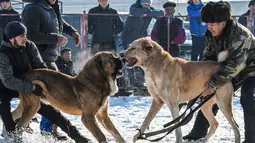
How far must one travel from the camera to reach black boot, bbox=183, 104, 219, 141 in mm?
6340

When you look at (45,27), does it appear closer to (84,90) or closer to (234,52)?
(84,90)

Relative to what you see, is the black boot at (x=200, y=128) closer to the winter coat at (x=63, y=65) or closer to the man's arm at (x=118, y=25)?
the winter coat at (x=63, y=65)

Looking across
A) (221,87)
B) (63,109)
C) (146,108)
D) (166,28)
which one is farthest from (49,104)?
(166,28)

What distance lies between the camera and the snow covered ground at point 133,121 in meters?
6.22

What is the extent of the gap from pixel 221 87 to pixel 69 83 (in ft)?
6.09

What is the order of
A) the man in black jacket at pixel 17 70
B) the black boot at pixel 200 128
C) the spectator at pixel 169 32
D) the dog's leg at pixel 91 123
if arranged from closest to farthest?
1. the dog's leg at pixel 91 123
2. the man in black jacket at pixel 17 70
3. the black boot at pixel 200 128
4. the spectator at pixel 169 32

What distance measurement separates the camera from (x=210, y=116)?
6.13 metres

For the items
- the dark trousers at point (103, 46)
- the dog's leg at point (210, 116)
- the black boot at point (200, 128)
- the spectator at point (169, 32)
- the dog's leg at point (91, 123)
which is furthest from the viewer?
the spectator at point (169, 32)

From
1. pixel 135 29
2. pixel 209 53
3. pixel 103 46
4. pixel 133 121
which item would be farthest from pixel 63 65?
pixel 209 53

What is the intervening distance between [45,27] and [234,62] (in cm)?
248

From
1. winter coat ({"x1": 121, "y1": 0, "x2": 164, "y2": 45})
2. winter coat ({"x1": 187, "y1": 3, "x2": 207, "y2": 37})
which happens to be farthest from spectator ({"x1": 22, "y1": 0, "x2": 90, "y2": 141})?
winter coat ({"x1": 187, "y1": 3, "x2": 207, "y2": 37})

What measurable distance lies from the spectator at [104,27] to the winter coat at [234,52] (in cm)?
469

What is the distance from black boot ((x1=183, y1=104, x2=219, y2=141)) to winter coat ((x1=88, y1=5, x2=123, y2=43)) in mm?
4060

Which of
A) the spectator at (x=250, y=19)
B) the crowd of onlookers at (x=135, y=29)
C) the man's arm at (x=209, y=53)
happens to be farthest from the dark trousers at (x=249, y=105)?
the spectator at (x=250, y=19)
